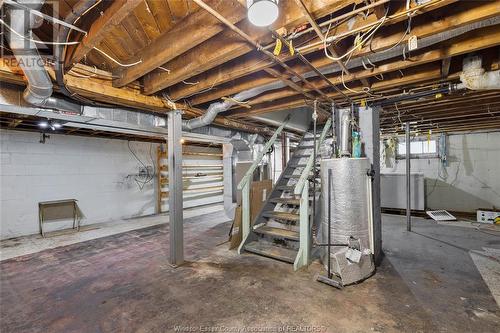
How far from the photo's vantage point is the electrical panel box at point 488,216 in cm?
508

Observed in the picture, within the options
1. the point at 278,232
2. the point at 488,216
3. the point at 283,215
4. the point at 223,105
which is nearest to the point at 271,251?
the point at 278,232

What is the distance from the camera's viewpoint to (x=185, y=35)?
1.78 m

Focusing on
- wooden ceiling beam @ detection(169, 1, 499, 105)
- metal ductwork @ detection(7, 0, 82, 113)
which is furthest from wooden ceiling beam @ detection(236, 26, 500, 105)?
metal ductwork @ detection(7, 0, 82, 113)

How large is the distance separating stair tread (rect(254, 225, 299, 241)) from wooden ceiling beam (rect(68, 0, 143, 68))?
9.51 ft

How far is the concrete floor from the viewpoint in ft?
6.49

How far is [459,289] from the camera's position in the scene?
2.44 m

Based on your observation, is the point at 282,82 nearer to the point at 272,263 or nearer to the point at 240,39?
the point at 240,39

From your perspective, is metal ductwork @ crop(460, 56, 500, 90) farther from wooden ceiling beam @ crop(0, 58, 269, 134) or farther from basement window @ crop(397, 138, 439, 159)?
basement window @ crop(397, 138, 439, 159)

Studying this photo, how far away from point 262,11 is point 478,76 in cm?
233

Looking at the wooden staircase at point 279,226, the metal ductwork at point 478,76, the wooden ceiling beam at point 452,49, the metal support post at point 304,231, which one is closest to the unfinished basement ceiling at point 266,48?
the wooden ceiling beam at point 452,49

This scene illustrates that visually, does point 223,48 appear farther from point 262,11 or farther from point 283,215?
point 283,215

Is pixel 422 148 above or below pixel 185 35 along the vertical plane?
below

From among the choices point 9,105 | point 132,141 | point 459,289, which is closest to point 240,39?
point 9,105

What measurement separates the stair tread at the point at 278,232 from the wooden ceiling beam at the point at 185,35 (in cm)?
255
